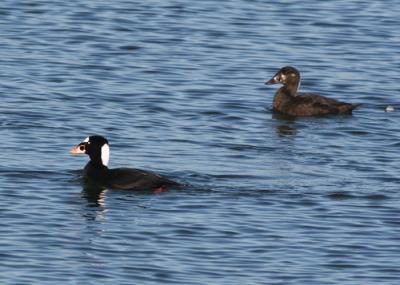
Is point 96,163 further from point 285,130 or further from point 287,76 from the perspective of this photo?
point 287,76

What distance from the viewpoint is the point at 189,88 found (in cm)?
2562

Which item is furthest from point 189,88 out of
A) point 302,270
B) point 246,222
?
point 302,270

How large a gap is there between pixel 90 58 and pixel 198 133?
6598 millimetres

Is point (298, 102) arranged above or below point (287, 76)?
below

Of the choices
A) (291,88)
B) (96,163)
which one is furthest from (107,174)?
(291,88)

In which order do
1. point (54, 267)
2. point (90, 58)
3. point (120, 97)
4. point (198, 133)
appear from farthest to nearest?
point (90, 58), point (120, 97), point (198, 133), point (54, 267)

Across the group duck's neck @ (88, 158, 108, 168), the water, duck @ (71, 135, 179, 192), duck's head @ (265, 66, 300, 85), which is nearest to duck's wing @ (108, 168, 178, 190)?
duck @ (71, 135, 179, 192)

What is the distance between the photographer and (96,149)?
1903cm

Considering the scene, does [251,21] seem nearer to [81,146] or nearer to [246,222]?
[81,146]

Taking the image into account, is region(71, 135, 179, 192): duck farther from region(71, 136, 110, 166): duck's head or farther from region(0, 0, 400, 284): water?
region(0, 0, 400, 284): water

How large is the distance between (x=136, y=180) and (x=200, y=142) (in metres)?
3.11

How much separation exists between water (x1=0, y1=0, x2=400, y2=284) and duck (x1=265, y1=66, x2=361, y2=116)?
0.62 feet

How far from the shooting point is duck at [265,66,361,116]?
937 inches

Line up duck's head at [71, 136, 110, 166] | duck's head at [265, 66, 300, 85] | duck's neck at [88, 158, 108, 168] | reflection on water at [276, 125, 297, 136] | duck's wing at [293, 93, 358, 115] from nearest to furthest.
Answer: duck's neck at [88, 158, 108, 168] → duck's head at [71, 136, 110, 166] → reflection on water at [276, 125, 297, 136] → duck's wing at [293, 93, 358, 115] → duck's head at [265, 66, 300, 85]
